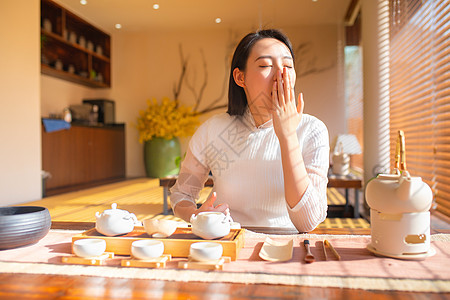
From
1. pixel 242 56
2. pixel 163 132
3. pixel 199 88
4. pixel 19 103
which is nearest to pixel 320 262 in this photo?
pixel 242 56

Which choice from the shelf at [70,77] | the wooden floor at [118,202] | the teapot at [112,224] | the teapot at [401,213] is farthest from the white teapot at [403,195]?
the shelf at [70,77]

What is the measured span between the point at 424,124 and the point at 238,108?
2034 mm

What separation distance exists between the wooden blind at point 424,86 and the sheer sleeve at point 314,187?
4.98 feet

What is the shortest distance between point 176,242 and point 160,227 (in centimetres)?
6

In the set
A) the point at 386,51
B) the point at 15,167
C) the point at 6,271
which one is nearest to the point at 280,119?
the point at 6,271

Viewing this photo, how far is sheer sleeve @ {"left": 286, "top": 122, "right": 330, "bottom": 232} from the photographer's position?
3.31ft

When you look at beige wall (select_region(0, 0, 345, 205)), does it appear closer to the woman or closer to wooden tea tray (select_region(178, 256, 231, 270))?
the woman

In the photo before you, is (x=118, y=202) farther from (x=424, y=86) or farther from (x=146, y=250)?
(x=146, y=250)

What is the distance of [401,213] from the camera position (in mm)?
712

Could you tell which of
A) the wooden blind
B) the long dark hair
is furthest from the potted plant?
the long dark hair

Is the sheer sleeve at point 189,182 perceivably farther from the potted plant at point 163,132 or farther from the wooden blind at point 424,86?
the potted plant at point 163,132

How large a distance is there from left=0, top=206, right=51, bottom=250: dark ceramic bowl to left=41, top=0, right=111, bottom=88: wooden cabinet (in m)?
4.82

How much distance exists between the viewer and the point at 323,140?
120 cm

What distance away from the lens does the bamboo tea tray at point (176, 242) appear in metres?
0.73
